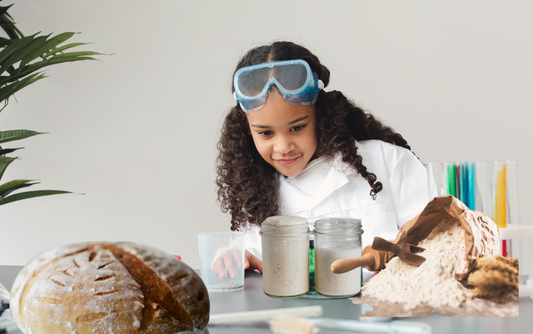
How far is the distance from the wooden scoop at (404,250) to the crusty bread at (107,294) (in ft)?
1.03

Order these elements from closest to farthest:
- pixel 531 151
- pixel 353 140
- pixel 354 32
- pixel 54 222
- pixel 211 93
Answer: pixel 353 140 < pixel 531 151 < pixel 354 32 < pixel 211 93 < pixel 54 222

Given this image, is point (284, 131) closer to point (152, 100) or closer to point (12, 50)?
point (12, 50)

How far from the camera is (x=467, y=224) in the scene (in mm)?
623

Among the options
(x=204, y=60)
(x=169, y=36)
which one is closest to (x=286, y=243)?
(x=204, y=60)

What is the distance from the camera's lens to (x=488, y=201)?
628 millimetres

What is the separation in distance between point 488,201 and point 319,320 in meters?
0.33

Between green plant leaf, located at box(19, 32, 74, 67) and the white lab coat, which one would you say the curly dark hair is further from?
green plant leaf, located at box(19, 32, 74, 67)

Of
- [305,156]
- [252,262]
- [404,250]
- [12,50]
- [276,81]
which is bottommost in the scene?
[252,262]

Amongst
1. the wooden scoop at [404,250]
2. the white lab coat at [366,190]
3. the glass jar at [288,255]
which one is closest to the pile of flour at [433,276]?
the wooden scoop at [404,250]

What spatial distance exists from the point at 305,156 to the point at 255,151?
0.78 feet

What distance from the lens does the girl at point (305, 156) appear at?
1132mm

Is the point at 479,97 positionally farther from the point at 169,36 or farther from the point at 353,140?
the point at 169,36

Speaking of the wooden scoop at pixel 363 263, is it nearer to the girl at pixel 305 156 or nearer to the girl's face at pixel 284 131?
the girl at pixel 305 156

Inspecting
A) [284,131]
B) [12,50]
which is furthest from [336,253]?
[12,50]
